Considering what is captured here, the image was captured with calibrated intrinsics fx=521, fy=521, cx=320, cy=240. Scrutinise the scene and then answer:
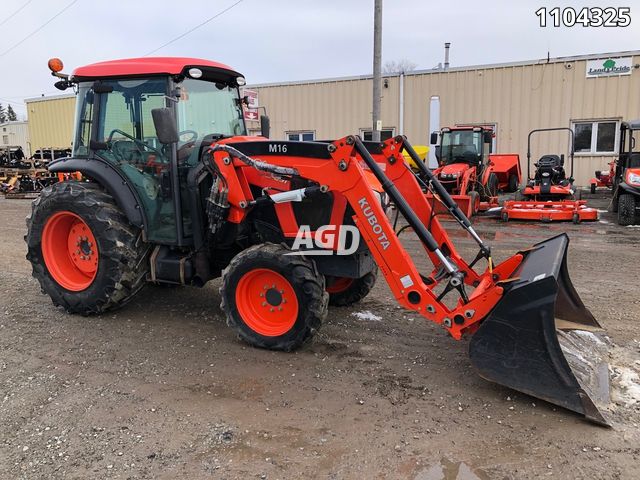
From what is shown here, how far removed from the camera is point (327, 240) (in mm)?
4191

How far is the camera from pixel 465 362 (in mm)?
4012

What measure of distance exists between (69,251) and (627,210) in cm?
1035

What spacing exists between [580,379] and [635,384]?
46 centimetres

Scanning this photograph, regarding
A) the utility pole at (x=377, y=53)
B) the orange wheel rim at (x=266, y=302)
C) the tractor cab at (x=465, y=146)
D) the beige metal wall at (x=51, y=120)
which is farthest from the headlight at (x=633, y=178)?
the beige metal wall at (x=51, y=120)

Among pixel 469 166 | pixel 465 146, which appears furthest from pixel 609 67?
pixel 469 166

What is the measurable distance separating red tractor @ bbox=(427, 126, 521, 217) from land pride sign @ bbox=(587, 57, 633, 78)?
396 cm

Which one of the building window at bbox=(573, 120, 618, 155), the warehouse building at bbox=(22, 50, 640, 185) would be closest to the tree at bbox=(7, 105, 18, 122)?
the warehouse building at bbox=(22, 50, 640, 185)

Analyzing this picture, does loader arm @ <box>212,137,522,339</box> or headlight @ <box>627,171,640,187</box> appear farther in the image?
headlight @ <box>627,171,640,187</box>

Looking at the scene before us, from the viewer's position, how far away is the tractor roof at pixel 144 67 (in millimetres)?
4535

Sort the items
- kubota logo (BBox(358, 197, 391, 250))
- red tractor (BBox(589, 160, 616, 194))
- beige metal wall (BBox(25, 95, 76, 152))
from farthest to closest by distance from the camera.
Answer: beige metal wall (BBox(25, 95, 76, 152))
red tractor (BBox(589, 160, 616, 194))
kubota logo (BBox(358, 197, 391, 250))

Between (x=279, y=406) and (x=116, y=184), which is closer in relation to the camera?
(x=279, y=406)

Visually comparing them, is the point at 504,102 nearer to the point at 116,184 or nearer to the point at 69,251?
the point at 116,184

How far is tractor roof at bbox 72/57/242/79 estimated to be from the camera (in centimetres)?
454

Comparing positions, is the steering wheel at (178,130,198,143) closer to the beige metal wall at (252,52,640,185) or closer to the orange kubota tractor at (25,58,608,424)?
the orange kubota tractor at (25,58,608,424)
